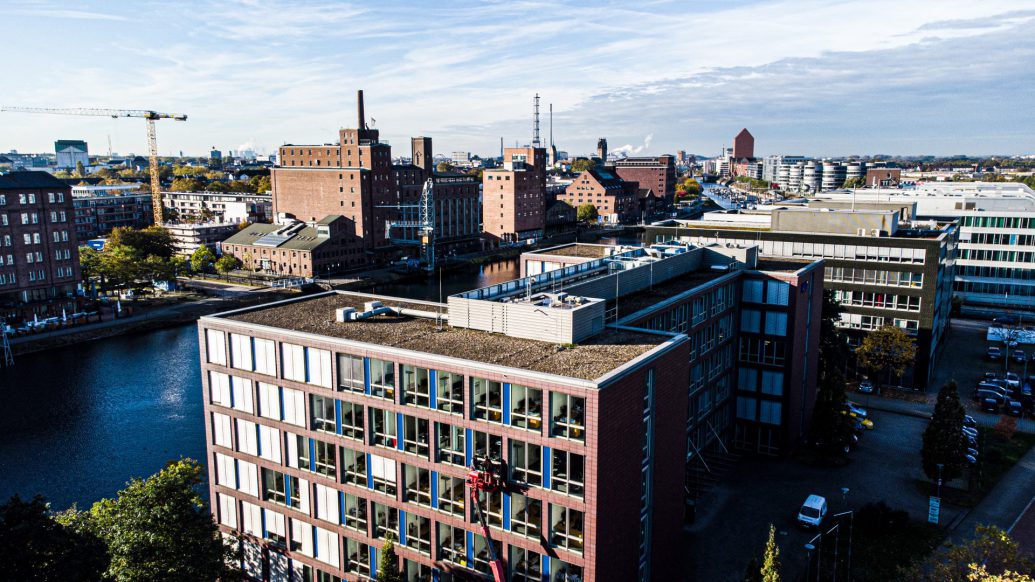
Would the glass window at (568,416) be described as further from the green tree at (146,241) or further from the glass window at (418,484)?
the green tree at (146,241)

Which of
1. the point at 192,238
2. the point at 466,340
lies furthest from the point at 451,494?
the point at 192,238

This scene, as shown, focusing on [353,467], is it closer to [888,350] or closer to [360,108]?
[888,350]

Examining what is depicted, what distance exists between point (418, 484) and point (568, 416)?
20.8 feet

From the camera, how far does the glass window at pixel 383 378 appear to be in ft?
75.4

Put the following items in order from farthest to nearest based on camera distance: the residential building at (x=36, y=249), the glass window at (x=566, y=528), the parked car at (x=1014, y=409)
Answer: the residential building at (x=36, y=249)
the parked car at (x=1014, y=409)
the glass window at (x=566, y=528)

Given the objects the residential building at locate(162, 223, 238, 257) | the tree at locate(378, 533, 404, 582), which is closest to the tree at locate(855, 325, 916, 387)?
the tree at locate(378, 533, 404, 582)

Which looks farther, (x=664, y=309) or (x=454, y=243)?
(x=454, y=243)

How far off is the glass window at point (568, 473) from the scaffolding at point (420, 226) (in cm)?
9123

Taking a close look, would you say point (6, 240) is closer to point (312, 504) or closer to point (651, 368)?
point (312, 504)

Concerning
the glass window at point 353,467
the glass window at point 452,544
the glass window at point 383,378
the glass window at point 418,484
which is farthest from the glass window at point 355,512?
the glass window at point 383,378

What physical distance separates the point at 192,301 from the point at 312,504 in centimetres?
6711

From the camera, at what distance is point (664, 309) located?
3048cm

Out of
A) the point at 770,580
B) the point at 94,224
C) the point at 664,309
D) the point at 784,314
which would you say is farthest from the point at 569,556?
the point at 94,224

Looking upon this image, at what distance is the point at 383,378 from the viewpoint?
76.0ft
